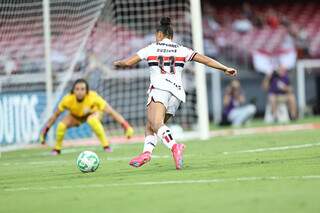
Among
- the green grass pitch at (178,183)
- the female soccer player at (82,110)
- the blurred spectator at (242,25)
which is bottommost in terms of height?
the green grass pitch at (178,183)

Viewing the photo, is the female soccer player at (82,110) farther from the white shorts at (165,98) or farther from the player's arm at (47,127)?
the white shorts at (165,98)

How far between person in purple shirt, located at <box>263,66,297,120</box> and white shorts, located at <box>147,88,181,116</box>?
588 inches

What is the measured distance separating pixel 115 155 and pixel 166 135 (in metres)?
3.61

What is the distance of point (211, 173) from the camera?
32.7ft

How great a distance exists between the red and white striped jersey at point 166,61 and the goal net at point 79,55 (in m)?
6.86

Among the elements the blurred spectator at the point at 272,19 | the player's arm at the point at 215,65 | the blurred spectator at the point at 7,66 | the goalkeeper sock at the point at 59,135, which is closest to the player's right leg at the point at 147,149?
the player's arm at the point at 215,65

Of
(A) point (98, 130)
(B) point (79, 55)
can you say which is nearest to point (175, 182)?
(A) point (98, 130)

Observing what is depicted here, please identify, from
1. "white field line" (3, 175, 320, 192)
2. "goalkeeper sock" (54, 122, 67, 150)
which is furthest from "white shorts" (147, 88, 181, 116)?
"goalkeeper sock" (54, 122, 67, 150)

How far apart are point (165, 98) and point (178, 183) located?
8.26 ft

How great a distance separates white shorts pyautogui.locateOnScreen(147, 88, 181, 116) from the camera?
11312 millimetres

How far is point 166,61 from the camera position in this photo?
11.4 meters

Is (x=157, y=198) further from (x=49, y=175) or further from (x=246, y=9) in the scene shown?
(x=246, y=9)

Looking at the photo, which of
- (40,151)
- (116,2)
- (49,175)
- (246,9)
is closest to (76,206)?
(49,175)

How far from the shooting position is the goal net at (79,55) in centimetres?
1838
